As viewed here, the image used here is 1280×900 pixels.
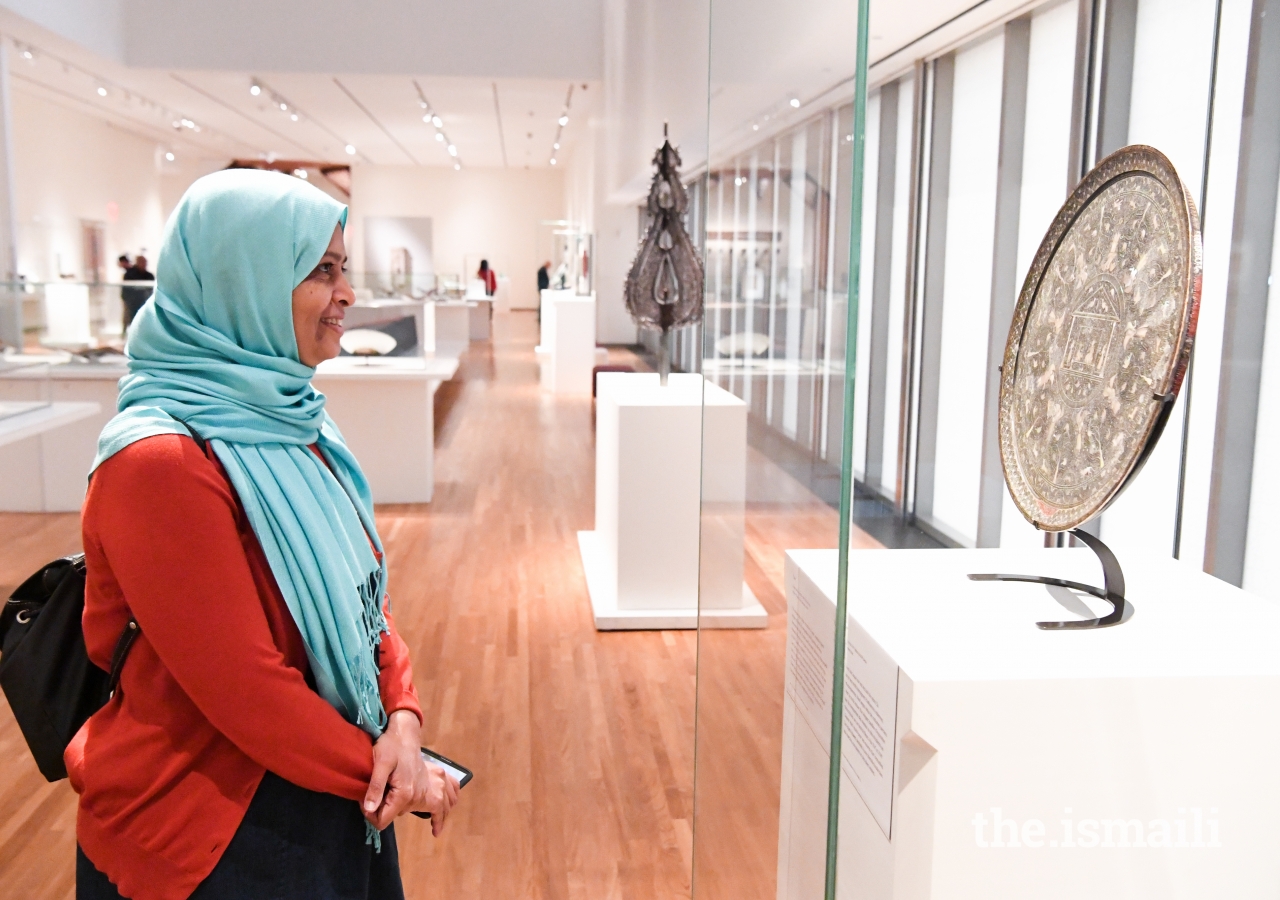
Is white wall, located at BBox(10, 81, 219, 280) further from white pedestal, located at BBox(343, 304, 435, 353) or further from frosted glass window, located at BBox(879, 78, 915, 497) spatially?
frosted glass window, located at BBox(879, 78, 915, 497)

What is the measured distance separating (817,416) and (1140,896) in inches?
26.9

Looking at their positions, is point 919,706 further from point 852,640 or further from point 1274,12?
point 1274,12

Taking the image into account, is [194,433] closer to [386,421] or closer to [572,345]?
[386,421]

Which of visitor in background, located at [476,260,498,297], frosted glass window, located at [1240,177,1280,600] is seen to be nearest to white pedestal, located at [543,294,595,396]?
frosted glass window, located at [1240,177,1280,600]

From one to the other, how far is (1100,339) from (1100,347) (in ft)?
0.04

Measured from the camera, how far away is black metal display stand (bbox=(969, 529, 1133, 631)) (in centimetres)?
140

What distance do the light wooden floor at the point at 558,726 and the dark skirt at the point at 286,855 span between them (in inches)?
21.7

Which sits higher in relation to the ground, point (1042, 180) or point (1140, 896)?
point (1042, 180)

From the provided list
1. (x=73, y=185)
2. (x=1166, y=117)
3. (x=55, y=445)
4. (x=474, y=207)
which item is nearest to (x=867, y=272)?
(x=1166, y=117)

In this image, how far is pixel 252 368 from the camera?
1.41m

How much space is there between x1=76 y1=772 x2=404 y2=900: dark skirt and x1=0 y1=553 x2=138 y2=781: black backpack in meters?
0.17

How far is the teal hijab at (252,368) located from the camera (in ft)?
4.50

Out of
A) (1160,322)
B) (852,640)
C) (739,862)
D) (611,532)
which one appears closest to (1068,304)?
(1160,322)

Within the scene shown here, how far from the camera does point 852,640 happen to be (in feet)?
4.61
